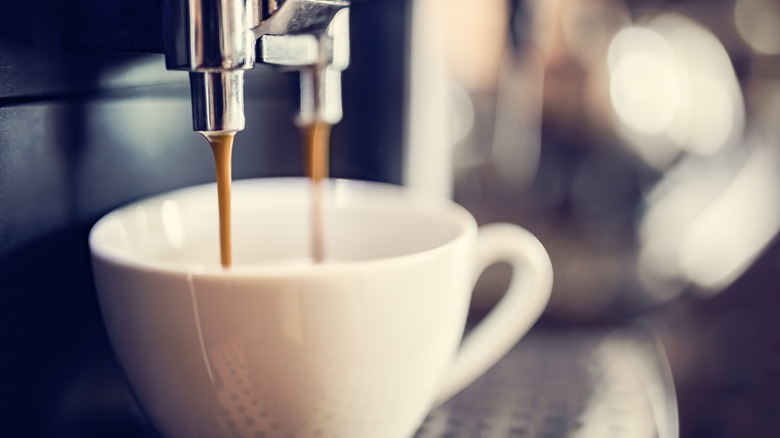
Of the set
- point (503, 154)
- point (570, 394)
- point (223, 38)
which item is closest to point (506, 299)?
point (570, 394)

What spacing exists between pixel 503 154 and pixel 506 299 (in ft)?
Answer: 2.33

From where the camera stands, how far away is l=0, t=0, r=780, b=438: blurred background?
231 millimetres

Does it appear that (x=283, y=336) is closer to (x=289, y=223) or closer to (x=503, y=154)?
(x=289, y=223)

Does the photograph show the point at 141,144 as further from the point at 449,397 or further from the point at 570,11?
the point at 570,11

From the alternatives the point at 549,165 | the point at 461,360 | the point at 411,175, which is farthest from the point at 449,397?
the point at 549,165

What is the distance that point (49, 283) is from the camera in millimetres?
236

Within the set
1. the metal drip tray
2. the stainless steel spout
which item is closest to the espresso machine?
the stainless steel spout

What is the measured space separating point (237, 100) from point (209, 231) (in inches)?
4.4

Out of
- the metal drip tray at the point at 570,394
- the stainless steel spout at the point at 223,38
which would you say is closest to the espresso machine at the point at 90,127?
the stainless steel spout at the point at 223,38

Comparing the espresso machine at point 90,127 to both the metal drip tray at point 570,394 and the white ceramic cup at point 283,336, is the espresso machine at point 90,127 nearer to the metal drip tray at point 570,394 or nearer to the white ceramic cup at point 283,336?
the white ceramic cup at point 283,336

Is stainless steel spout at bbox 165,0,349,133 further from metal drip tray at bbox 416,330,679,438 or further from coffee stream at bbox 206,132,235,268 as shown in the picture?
metal drip tray at bbox 416,330,679,438

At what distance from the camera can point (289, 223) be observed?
329 millimetres

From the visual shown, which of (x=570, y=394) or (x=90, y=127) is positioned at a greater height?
(x=90, y=127)

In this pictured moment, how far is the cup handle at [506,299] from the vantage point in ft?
0.97
